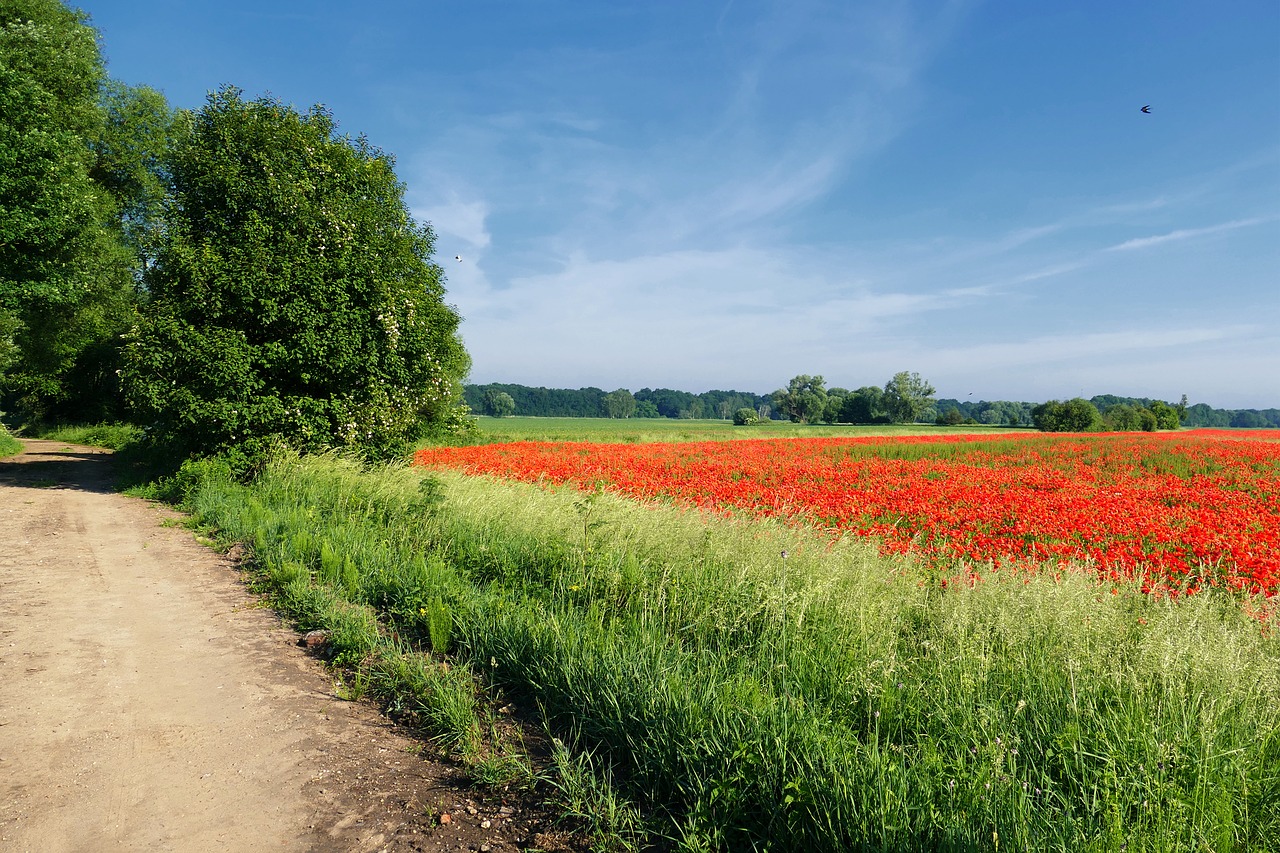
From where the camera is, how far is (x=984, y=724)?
3.19m

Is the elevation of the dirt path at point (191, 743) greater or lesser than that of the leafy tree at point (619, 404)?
lesser

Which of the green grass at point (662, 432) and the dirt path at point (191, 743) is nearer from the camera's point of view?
the dirt path at point (191, 743)

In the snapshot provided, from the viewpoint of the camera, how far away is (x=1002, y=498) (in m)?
11.8

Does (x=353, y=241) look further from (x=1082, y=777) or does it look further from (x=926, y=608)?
(x=1082, y=777)

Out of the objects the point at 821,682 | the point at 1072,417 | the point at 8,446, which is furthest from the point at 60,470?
the point at 1072,417

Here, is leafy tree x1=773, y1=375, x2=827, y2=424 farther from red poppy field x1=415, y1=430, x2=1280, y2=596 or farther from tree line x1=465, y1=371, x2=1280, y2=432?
red poppy field x1=415, y1=430, x2=1280, y2=596

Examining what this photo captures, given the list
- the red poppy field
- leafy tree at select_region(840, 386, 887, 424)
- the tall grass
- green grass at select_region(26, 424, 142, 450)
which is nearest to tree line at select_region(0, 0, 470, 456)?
the red poppy field

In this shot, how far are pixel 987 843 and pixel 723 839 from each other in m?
1.12

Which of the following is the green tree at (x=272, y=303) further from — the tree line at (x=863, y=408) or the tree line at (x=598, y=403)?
the tree line at (x=598, y=403)

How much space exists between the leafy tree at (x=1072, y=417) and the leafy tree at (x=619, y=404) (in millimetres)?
98840

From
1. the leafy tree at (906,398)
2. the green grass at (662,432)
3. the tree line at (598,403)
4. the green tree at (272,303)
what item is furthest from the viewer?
the tree line at (598,403)

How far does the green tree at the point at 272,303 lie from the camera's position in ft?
41.7

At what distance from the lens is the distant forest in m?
127

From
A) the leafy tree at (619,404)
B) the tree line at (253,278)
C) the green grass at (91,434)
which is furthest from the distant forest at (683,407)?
the tree line at (253,278)
